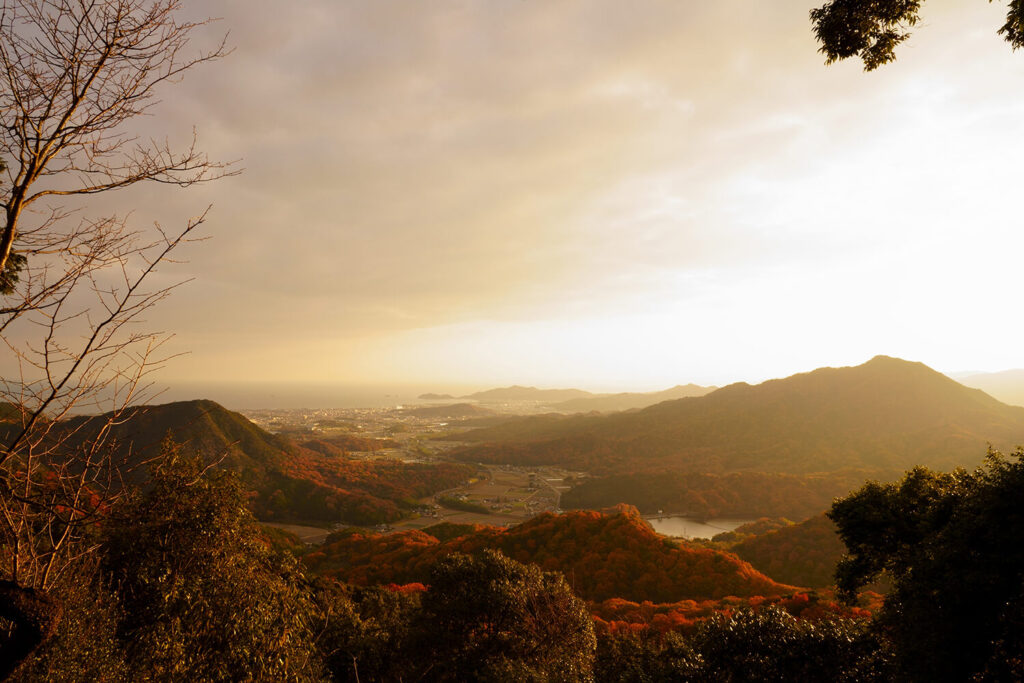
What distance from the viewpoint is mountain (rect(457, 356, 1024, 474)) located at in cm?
8819

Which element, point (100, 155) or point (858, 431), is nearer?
point (100, 155)

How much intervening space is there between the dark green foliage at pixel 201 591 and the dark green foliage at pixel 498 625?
4.36 meters

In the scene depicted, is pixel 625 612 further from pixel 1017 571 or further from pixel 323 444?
pixel 323 444

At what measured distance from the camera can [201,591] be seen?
10.4m

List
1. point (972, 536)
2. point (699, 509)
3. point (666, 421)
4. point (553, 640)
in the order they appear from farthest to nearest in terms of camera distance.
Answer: point (666, 421) < point (699, 509) < point (553, 640) < point (972, 536)

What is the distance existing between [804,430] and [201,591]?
131m

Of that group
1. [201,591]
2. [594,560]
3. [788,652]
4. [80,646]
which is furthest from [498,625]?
[594,560]

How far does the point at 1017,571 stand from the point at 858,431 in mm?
123323

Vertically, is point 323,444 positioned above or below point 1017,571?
below

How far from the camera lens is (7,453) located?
3.72 metres

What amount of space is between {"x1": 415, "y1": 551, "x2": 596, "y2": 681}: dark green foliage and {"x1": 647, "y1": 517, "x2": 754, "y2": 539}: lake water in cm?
5489

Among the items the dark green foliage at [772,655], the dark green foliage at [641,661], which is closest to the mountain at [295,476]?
the dark green foliage at [641,661]

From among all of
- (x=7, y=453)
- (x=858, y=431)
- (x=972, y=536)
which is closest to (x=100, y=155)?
(x=7, y=453)

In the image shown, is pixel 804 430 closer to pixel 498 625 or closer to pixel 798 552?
pixel 798 552
